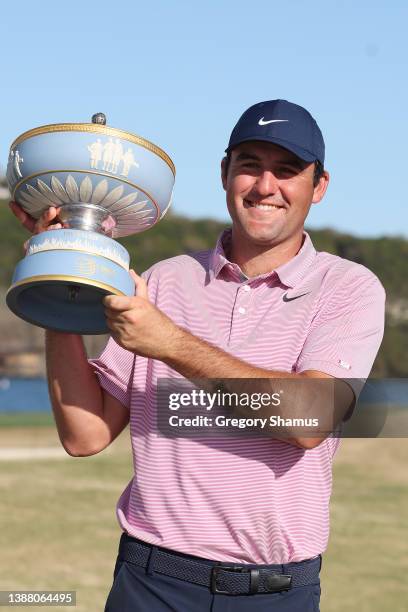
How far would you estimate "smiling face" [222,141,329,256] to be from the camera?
3.54 metres

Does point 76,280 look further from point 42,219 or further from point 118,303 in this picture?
point 42,219

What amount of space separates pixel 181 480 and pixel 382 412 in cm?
139

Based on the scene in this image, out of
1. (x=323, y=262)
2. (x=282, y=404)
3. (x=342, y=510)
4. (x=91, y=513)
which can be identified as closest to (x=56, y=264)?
(x=282, y=404)

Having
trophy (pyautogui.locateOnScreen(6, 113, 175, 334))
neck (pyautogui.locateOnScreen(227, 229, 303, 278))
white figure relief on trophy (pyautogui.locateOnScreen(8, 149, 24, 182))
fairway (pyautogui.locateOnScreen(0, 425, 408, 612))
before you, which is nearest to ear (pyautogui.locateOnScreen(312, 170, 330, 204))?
neck (pyautogui.locateOnScreen(227, 229, 303, 278))

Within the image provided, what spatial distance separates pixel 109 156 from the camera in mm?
3223

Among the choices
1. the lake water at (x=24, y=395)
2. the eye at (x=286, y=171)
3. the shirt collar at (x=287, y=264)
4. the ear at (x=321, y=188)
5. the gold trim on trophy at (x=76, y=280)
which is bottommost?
the lake water at (x=24, y=395)

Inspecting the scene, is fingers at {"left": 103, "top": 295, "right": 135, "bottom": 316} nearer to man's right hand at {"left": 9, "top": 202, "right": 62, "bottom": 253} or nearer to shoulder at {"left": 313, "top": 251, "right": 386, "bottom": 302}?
man's right hand at {"left": 9, "top": 202, "right": 62, "bottom": 253}

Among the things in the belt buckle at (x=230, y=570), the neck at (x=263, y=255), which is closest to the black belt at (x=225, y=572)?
the belt buckle at (x=230, y=570)

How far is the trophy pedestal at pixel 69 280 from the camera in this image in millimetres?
3053

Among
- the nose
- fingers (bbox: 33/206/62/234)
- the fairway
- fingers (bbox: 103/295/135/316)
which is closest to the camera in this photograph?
fingers (bbox: 103/295/135/316)

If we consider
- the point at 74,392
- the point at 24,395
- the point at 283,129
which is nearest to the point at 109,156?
the point at 283,129

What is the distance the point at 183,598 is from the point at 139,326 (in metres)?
1.02

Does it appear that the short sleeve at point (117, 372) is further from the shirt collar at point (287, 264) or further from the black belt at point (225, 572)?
the black belt at point (225, 572)

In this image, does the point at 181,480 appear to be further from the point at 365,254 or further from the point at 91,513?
the point at 365,254
